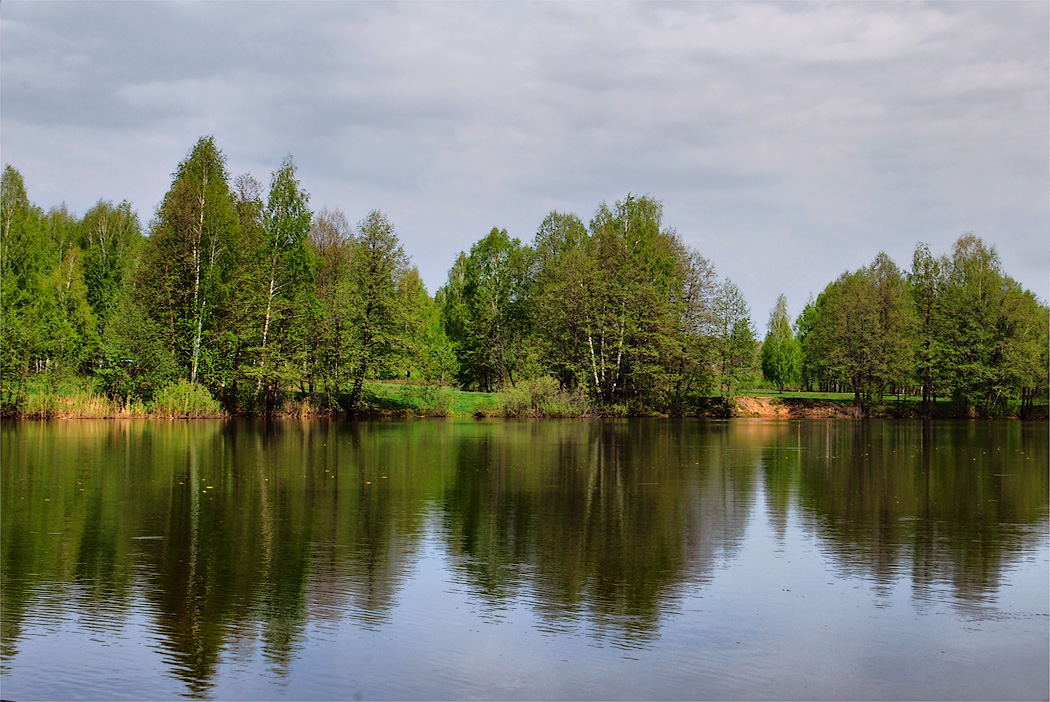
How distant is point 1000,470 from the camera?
26031 millimetres

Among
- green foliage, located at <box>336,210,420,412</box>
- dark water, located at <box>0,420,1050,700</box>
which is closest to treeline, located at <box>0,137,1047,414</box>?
green foliage, located at <box>336,210,420,412</box>

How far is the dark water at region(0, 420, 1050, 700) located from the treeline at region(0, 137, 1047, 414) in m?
31.7

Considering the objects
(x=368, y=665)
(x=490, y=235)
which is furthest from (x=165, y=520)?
(x=490, y=235)

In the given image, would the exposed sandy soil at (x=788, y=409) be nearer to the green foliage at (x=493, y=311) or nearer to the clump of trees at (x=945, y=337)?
the clump of trees at (x=945, y=337)

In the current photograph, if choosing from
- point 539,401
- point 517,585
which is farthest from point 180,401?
point 517,585

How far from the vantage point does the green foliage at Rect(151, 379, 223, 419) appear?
165ft

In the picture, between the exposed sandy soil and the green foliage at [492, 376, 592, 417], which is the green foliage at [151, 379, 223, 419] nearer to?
the green foliage at [492, 376, 592, 417]

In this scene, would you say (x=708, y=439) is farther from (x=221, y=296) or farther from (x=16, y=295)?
(x=16, y=295)

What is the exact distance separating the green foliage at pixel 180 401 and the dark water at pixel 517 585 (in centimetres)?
2741

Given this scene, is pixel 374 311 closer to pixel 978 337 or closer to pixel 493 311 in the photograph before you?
pixel 493 311

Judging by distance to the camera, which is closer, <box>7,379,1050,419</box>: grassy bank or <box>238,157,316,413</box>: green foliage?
<box>7,379,1050,419</box>: grassy bank

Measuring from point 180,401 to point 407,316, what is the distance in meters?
15.4

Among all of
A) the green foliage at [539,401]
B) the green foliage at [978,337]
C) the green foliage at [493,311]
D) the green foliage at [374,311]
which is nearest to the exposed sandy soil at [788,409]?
the green foliage at [978,337]

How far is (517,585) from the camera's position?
11062 mm
